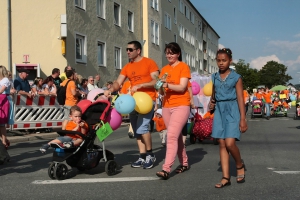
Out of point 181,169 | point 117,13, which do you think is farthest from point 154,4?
point 181,169

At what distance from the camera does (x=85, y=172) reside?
6.88 m

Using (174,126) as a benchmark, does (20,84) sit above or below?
above

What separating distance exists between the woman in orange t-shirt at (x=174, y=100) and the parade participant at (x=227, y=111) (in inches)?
25.4

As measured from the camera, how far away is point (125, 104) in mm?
6422

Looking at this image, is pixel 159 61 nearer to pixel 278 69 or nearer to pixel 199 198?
pixel 199 198

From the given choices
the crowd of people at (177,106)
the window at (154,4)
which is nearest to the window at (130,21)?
the window at (154,4)

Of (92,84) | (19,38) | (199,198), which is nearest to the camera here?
(199,198)

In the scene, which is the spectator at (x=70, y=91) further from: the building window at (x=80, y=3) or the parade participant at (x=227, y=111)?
the building window at (x=80, y=3)

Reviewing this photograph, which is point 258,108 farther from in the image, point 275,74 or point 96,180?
point 275,74

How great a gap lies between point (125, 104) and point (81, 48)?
18.3 metres

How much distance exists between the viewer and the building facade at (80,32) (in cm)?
2155

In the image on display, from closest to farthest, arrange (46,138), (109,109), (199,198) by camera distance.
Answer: (199,198), (109,109), (46,138)

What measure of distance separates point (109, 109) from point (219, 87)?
A: 1.85 meters

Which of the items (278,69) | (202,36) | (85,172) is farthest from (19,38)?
(278,69)
